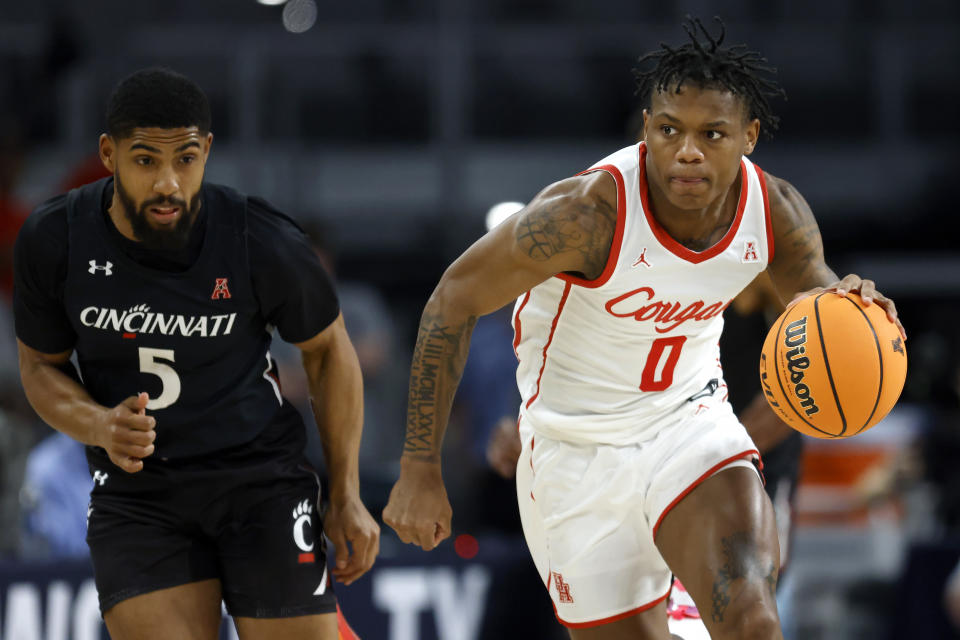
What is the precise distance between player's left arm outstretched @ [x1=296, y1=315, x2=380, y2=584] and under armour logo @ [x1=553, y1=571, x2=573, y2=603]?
20.7 inches

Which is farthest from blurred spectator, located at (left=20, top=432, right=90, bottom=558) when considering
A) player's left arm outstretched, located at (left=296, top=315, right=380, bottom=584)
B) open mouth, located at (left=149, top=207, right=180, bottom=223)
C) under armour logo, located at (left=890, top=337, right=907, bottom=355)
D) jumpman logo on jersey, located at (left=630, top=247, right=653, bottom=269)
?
under armour logo, located at (left=890, top=337, right=907, bottom=355)

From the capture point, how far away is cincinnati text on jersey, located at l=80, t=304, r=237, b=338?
11.2 feet

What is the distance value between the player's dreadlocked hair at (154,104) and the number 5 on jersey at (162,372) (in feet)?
1.91

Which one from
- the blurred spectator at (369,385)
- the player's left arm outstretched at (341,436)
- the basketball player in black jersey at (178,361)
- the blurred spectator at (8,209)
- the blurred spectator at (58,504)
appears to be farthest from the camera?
the blurred spectator at (8,209)

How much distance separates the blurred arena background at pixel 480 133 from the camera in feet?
28.2

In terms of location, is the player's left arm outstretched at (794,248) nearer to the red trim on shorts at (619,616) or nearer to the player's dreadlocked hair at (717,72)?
the player's dreadlocked hair at (717,72)

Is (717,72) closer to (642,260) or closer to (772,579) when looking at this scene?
(642,260)

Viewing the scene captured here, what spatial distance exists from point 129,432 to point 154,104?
2.78 feet

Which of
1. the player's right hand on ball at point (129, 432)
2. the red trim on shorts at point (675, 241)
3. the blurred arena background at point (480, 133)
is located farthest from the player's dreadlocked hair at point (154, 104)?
the blurred arena background at point (480, 133)

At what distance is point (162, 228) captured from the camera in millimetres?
3424

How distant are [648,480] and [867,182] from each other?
9.01 m

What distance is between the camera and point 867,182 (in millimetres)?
11844

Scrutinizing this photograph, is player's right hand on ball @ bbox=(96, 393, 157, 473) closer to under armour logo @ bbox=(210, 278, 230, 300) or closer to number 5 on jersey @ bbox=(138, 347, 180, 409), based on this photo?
number 5 on jersey @ bbox=(138, 347, 180, 409)

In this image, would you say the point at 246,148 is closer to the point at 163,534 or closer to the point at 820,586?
the point at 820,586
